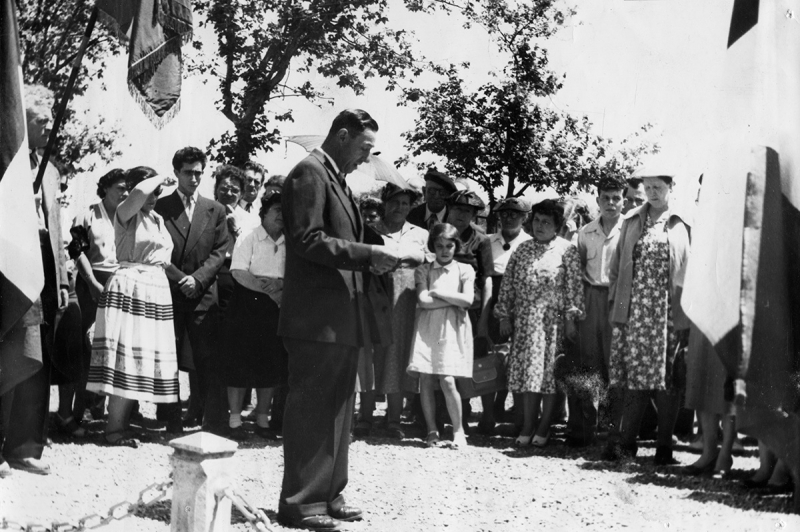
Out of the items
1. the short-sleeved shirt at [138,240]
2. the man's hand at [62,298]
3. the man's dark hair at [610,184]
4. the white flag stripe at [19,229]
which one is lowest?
the man's hand at [62,298]

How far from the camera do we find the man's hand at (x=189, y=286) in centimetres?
680

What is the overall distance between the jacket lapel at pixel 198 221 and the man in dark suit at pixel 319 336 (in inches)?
95.5

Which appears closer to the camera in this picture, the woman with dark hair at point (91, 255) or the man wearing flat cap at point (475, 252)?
the woman with dark hair at point (91, 255)

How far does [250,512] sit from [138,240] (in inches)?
142

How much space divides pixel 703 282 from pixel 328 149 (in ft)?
7.88

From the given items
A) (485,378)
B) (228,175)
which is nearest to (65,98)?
(228,175)

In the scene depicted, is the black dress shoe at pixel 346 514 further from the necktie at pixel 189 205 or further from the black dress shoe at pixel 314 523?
the necktie at pixel 189 205

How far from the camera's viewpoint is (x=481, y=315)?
25.0 feet

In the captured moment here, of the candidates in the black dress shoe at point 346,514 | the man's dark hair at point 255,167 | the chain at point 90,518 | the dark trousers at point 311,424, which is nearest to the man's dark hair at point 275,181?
the man's dark hair at point 255,167

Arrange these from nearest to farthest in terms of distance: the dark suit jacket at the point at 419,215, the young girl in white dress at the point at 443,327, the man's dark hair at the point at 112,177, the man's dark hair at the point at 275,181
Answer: the man's dark hair at the point at 112,177
the young girl in white dress at the point at 443,327
the man's dark hair at the point at 275,181
the dark suit jacket at the point at 419,215

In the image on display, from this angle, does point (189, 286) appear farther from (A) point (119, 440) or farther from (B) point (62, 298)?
(B) point (62, 298)

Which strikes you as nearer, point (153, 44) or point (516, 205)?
point (153, 44)

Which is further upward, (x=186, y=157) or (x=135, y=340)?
(x=186, y=157)

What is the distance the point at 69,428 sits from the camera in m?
6.64
